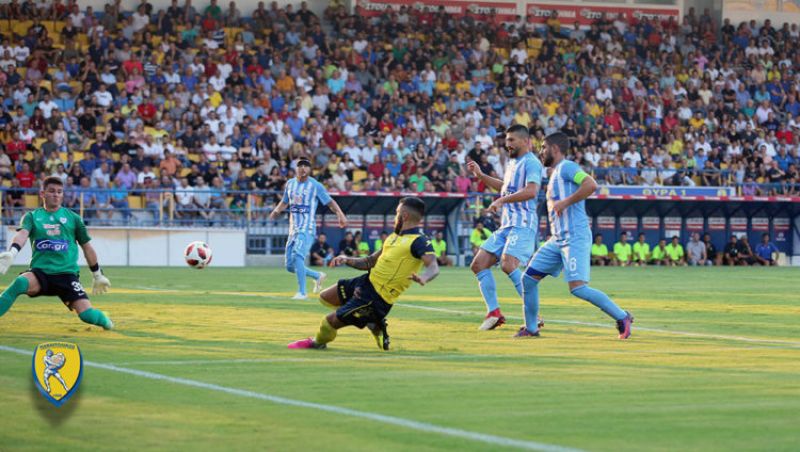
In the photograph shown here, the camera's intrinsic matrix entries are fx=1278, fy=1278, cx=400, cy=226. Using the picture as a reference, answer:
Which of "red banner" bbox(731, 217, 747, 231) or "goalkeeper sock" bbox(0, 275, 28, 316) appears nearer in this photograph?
"goalkeeper sock" bbox(0, 275, 28, 316)

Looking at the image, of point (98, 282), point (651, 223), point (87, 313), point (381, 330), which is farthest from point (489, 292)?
point (651, 223)

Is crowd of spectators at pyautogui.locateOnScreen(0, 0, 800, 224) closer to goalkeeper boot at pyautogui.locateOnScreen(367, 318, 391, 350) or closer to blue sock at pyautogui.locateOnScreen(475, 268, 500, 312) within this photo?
blue sock at pyautogui.locateOnScreen(475, 268, 500, 312)

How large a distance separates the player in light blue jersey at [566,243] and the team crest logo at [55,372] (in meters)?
6.30

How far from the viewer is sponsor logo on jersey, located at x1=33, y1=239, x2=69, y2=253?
13148mm

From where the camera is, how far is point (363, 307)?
11.4 meters

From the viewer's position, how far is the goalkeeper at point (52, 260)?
1300cm

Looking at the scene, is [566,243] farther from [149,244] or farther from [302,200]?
[149,244]

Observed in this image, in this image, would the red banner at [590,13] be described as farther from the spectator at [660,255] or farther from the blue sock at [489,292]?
the blue sock at [489,292]

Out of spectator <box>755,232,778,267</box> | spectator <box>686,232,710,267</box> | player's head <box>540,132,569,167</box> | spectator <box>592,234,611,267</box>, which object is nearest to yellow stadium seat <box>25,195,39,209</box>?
spectator <box>592,234,611,267</box>

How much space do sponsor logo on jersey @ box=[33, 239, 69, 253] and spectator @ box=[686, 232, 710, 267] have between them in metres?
30.1

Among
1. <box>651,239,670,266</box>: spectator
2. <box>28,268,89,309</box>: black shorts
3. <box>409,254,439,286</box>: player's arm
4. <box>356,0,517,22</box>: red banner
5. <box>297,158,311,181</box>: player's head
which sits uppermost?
<box>356,0,517,22</box>: red banner

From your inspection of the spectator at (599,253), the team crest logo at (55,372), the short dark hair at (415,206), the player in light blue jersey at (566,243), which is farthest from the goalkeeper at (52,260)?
the spectator at (599,253)

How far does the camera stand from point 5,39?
3562 centimetres

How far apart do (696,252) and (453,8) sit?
41.3 feet
